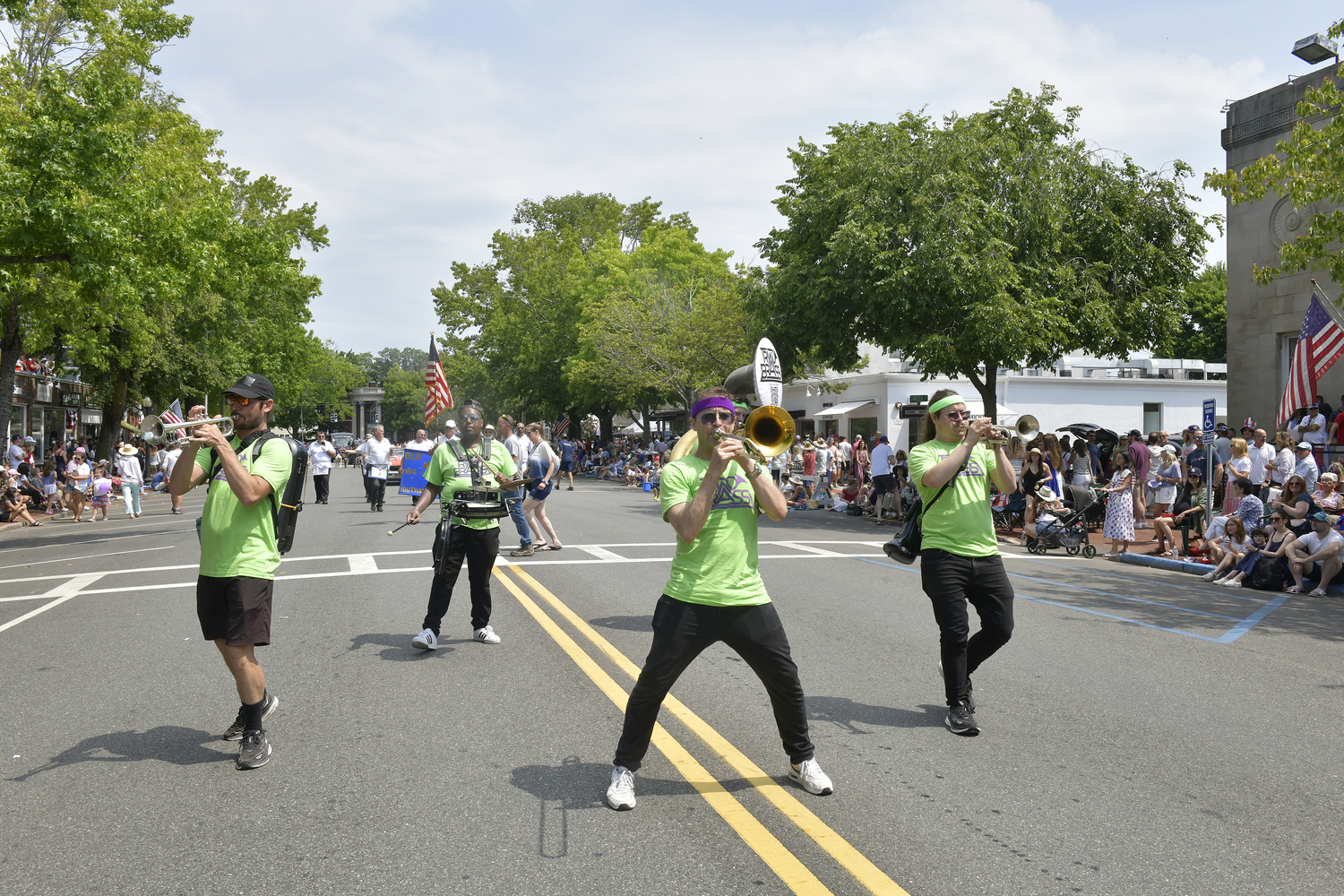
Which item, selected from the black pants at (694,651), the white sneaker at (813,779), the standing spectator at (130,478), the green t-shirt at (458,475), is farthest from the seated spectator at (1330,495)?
the standing spectator at (130,478)

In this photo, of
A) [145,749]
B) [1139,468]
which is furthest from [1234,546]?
[145,749]

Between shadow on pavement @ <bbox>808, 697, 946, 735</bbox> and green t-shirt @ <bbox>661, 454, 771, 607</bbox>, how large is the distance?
1677mm

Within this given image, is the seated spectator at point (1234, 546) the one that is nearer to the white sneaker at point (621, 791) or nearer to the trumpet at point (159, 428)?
the white sneaker at point (621, 791)

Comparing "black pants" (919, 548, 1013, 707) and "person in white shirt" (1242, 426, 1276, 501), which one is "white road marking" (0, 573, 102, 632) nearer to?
"black pants" (919, 548, 1013, 707)

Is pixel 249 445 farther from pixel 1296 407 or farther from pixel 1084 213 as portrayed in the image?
pixel 1084 213

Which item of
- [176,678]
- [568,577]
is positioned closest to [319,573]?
[568,577]

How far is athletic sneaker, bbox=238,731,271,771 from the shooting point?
4961mm

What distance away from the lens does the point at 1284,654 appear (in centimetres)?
804

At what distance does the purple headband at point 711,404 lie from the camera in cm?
427

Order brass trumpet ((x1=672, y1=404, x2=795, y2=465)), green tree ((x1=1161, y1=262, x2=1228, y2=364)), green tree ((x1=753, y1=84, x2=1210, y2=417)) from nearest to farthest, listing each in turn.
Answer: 1. brass trumpet ((x1=672, y1=404, x2=795, y2=465))
2. green tree ((x1=753, y1=84, x2=1210, y2=417))
3. green tree ((x1=1161, y1=262, x2=1228, y2=364))

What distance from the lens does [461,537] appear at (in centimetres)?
772

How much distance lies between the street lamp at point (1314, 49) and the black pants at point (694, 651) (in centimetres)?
2609

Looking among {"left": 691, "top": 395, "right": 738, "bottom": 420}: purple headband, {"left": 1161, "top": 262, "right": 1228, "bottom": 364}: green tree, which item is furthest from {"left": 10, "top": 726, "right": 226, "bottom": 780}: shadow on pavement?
{"left": 1161, "top": 262, "right": 1228, "bottom": 364}: green tree

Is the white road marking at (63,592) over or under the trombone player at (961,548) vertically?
under
